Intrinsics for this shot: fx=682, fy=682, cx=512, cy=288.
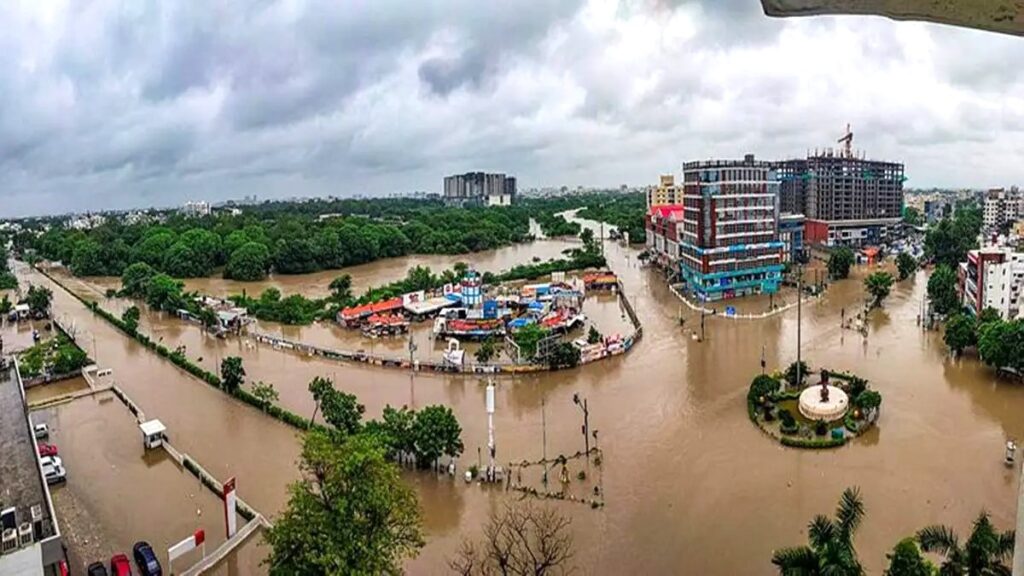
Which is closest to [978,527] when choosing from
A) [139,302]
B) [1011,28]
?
[1011,28]

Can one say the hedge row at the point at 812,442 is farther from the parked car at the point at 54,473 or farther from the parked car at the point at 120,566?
the parked car at the point at 54,473

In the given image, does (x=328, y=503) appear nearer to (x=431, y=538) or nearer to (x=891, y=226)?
(x=431, y=538)

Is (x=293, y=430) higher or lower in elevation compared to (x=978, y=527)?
lower

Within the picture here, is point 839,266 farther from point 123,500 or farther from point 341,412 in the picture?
point 123,500

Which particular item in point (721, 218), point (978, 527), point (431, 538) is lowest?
point (431, 538)

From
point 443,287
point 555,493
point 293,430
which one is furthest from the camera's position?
point 443,287

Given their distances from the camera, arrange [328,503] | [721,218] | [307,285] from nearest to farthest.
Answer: [328,503], [721,218], [307,285]

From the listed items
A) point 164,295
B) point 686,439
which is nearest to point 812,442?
point 686,439

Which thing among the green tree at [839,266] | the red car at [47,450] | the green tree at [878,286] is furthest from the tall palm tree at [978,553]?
the green tree at [839,266]
